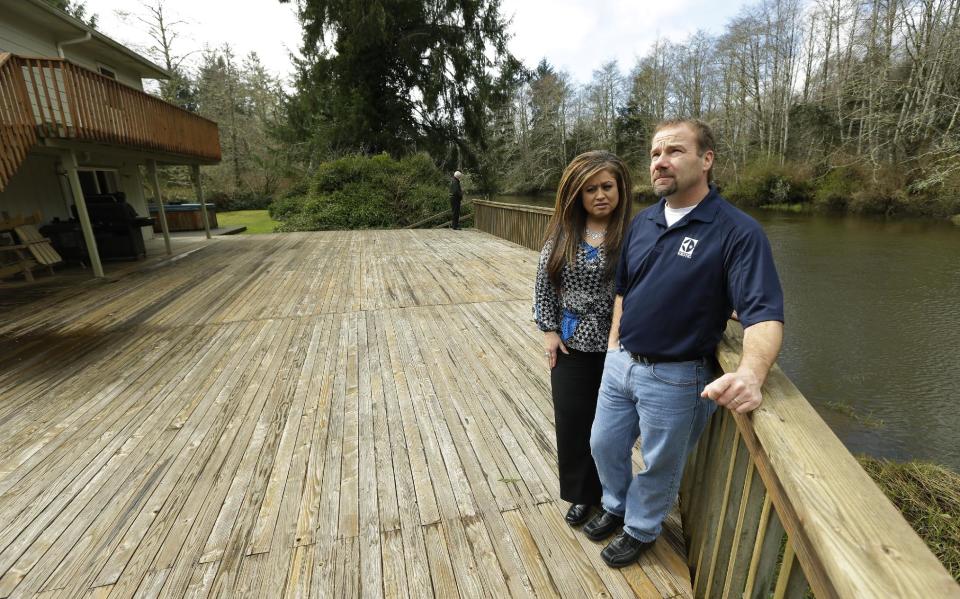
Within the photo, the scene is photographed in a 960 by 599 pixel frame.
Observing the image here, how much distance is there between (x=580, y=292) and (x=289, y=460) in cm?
178

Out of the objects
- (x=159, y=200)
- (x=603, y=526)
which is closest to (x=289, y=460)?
(x=603, y=526)

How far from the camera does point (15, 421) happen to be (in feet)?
9.66

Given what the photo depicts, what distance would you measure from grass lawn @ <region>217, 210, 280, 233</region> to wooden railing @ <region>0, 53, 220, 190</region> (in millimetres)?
6840

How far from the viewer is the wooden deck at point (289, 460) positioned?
69.2 inches

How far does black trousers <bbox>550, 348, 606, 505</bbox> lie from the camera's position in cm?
180

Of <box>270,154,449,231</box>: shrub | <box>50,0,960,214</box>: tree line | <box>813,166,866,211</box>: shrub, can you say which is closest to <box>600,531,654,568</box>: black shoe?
<box>270,154,449,231</box>: shrub

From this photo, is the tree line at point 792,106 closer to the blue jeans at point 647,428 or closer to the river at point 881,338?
the river at point 881,338

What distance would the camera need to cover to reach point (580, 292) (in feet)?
5.74

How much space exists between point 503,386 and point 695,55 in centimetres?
3689

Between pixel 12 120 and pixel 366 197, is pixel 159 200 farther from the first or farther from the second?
pixel 366 197

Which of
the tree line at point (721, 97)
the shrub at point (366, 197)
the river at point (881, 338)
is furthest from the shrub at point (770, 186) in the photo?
the shrub at point (366, 197)

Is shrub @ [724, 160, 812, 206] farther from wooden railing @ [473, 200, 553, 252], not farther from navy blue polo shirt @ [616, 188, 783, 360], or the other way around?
navy blue polo shirt @ [616, 188, 783, 360]

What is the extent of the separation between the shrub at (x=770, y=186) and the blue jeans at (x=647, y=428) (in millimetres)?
23652

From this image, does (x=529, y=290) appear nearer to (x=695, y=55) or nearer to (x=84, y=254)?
(x=84, y=254)
